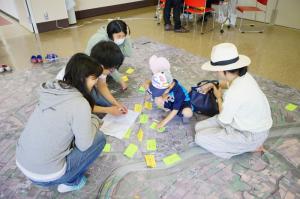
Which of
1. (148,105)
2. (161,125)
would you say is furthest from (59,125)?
(148,105)

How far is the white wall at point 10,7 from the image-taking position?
4.74 meters

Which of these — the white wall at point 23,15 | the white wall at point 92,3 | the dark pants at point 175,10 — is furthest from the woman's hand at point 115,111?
the white wall at point 92,3

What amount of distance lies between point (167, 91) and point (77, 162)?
86 centimetres

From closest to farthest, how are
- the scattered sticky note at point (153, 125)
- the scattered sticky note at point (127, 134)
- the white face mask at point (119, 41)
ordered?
the scattered sticky note at point (127, 134)
the scattered sticky note at point (153, 125)
the white face mask at point (119, 41)

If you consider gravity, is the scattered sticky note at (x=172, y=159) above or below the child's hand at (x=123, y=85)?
below

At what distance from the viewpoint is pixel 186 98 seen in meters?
1.95

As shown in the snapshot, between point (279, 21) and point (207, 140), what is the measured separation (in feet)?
12.5

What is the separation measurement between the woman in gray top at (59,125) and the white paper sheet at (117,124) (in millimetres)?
624

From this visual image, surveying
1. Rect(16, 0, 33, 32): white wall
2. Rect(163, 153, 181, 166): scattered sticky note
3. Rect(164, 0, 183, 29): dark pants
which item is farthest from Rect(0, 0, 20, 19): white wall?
Rect(163, 153, 181, 166): scattered sticky note

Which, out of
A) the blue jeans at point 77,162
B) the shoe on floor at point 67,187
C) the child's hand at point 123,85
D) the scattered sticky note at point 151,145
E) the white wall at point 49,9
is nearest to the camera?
the blue jeans at point 77,162

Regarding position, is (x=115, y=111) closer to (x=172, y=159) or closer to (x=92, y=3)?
(x=172, y=159)

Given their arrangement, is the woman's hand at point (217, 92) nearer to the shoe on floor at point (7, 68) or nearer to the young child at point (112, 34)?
the young child at point (112, 34)

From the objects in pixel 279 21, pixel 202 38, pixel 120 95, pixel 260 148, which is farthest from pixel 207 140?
pixel 279 21

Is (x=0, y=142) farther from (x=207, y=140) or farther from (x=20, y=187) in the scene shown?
(x=207, y=140)
